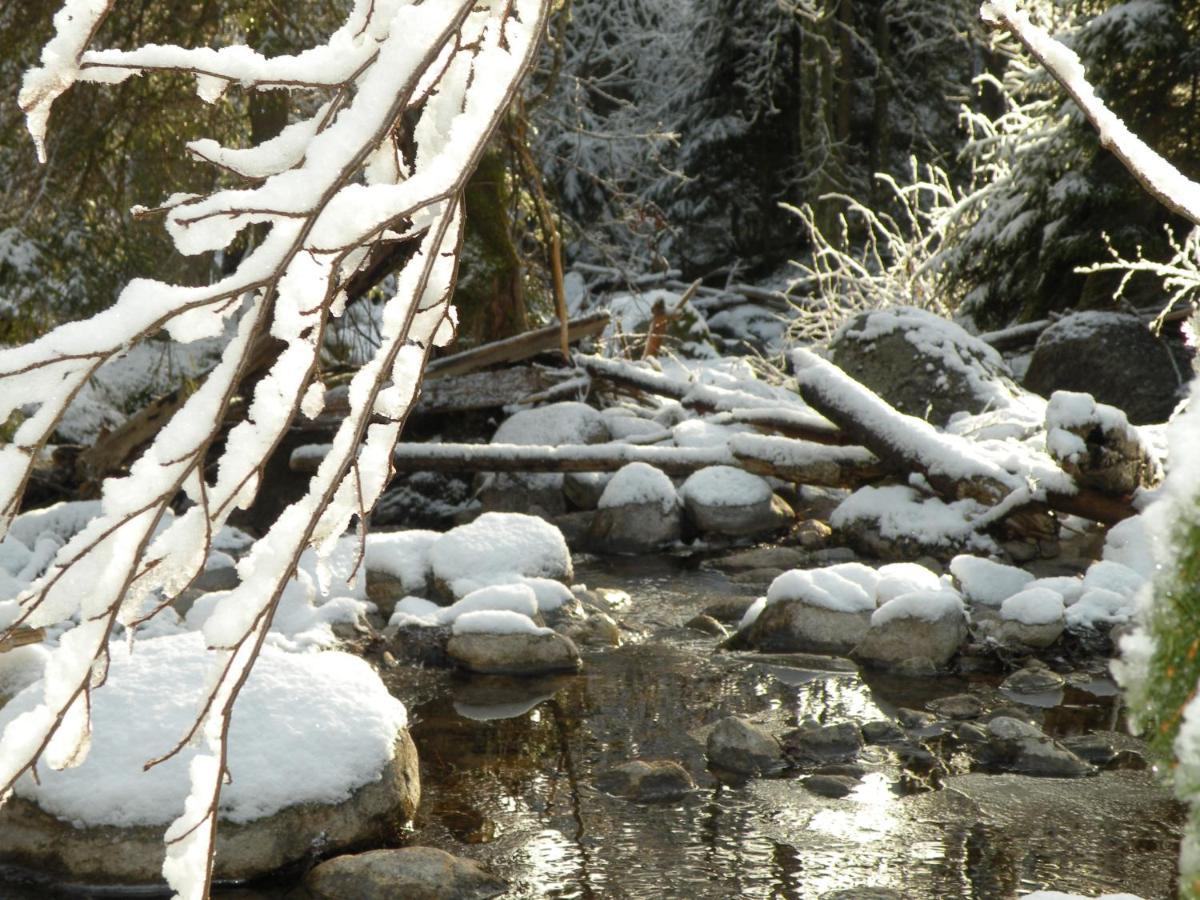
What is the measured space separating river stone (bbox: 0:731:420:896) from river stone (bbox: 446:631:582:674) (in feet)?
5.64

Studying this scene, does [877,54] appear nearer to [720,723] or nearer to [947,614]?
[947,614]

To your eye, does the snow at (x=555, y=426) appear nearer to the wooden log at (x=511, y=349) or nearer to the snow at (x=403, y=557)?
the wooden log at (x=511, y=349)

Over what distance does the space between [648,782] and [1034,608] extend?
220 centimetres

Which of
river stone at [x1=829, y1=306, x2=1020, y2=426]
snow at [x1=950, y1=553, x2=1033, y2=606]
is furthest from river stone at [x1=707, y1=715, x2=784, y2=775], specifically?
river stone at [x1=829, y1=306, x2=1020, y2=426]

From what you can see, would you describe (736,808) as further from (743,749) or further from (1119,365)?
(1119,365)

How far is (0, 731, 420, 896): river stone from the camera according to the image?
10.4 ft

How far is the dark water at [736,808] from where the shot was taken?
3168mm

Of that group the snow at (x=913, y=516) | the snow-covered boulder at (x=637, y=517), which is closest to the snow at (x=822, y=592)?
the snow at (x=913, y=516)

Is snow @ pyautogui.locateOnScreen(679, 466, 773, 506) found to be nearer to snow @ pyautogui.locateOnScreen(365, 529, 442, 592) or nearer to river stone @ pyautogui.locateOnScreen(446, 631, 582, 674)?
snow @ pyautogui.locateOnScreen(365, 529, 442, 592)

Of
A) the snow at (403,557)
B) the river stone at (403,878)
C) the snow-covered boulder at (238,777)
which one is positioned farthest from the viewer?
the snow at (403,557)

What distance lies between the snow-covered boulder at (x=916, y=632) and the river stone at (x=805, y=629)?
15 centimetres

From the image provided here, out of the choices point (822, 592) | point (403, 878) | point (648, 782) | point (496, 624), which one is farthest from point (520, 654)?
A: point (403, 878)

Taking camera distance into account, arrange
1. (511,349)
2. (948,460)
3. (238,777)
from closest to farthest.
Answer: (238,777) < (948,460) < (511,349)

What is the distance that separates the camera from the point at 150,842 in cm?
318
